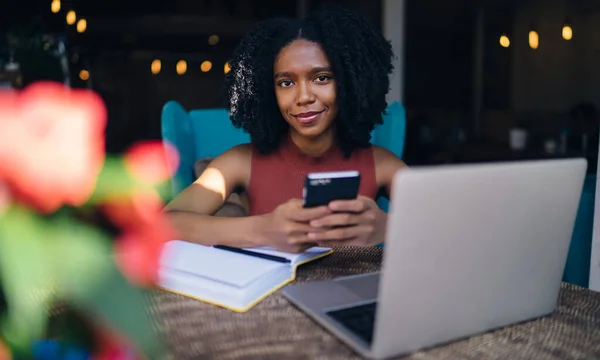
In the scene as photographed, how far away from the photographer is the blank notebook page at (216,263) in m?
0.91

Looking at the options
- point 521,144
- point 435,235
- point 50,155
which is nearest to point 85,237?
point 435,235

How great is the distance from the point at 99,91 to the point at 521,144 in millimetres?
4224

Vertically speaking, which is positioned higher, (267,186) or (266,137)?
(266,137)

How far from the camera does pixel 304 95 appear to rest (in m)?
1.43

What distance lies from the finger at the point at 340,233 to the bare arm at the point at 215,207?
146mm

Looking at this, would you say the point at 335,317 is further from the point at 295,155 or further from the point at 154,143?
the point at 154,143

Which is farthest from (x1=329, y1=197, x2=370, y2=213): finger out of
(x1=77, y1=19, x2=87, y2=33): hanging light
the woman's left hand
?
(x1=77, y1=19, x2=87, y2=33): hanging light

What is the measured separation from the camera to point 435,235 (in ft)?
2.08

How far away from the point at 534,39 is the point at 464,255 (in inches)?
196

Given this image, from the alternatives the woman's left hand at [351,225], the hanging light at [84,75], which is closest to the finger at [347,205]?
the woman's left hand at [351,225]

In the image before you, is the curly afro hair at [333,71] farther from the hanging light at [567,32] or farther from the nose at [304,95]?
the hanging light at [567,32]

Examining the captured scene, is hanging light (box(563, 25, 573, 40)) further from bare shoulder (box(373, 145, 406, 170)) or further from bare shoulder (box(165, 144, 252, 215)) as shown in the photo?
bare shoulder (box(165, 144, 252, 215))

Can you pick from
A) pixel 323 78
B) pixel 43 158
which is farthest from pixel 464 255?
pixel 323 78

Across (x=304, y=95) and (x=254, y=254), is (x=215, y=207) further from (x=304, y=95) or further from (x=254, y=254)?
(x=254, y=254)
